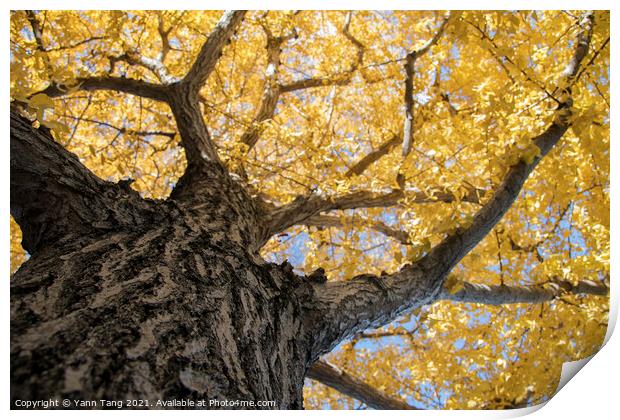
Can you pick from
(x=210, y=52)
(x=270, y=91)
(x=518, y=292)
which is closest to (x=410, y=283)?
(x=518, y=292)

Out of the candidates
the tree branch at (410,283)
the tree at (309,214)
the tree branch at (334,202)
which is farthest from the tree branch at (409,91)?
the tree branch at (410,283)

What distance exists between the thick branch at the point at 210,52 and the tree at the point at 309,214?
0.4 inches

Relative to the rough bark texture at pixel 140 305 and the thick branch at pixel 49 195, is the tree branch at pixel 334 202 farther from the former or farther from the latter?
the thick branch at pixel 49 195

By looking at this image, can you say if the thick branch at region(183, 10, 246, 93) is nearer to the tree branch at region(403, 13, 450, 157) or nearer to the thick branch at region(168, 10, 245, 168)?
the thick branch at region(168, 10, 245, 168)

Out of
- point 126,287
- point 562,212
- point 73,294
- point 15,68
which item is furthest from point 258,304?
point 562,212

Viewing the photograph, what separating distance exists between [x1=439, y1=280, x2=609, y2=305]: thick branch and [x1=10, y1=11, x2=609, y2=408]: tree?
0.7 inches

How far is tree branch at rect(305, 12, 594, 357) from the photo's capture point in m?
1.45

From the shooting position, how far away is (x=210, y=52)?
8.46 feet

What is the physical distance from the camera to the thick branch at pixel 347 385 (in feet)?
10.8

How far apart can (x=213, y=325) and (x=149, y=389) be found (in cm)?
26

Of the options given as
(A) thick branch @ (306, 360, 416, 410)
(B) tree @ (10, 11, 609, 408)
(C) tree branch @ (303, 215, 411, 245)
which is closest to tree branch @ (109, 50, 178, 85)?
(B) tree @ (10, 11, 609, 408)

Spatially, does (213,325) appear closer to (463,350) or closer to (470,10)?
(470,10)

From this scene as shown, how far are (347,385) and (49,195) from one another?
2612mm

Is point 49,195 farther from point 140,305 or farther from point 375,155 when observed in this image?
point 375,155
